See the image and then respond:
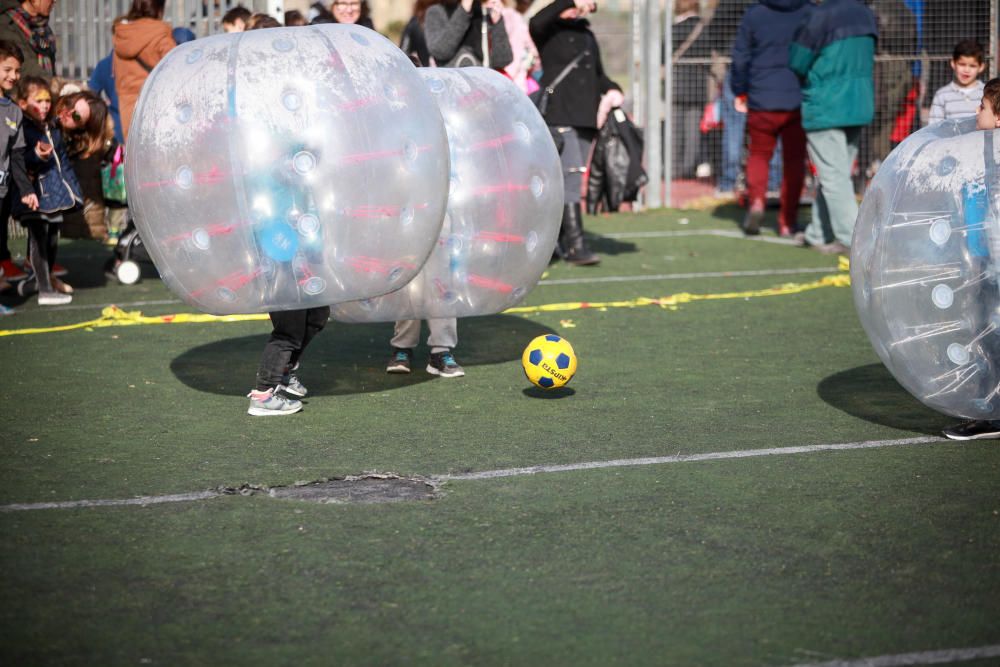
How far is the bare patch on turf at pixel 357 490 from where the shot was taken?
5.23m

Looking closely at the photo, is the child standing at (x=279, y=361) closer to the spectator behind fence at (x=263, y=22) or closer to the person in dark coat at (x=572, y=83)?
the spectator behind fence at (x=263, y=22)

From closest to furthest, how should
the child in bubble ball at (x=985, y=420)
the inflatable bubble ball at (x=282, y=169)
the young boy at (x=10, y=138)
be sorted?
the inflatable bubble ball at (x=282, y=169) < the child in bubble ball at (x=985, y=420) < the young boy at (x=10, y=138)

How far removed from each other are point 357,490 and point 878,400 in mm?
3013

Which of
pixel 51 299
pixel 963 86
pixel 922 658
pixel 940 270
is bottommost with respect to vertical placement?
pixel 922 658

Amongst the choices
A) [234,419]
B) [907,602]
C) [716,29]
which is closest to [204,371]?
[234,419]

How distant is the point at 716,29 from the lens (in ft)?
57.9

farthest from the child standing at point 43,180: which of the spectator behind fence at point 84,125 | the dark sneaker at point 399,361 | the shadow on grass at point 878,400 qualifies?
the shadow on grass at point 878,400

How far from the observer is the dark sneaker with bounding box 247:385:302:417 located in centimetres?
661

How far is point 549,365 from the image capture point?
690cm

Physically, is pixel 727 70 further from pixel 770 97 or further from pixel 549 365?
pixel 549 365

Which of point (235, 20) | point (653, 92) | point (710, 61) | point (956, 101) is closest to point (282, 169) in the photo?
point (235, 20)

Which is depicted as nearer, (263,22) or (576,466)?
(576,466)

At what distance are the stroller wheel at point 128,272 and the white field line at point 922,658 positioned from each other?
877 centimetres

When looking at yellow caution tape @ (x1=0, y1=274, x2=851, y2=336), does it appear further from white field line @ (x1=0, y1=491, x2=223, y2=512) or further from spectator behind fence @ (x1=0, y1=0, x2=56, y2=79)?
white field line @ (x1=0, y1=491, x2=223, y2=512)
